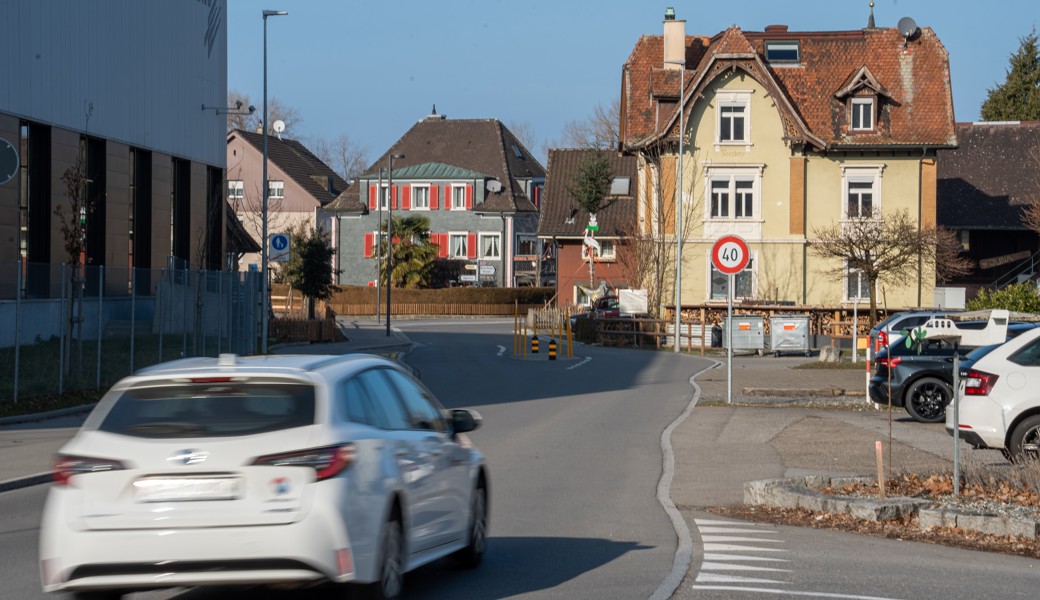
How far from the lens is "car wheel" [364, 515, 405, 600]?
23.6ft

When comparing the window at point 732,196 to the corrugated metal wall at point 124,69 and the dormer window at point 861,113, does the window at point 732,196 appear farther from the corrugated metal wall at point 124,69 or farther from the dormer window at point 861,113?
the corrugated metal wall at point 124,69

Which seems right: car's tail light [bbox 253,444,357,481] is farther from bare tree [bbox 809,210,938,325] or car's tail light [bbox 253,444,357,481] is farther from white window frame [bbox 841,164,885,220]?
white window frame [bbox 841,164,885,220]

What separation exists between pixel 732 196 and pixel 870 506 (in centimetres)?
4451

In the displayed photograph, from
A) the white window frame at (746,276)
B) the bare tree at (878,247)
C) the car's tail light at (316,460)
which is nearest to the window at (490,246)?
the white window frame at (746,276)

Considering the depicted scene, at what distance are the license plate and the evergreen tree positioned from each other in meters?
84.8

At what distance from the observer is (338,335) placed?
51.0 meters

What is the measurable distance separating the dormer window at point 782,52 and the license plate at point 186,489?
53360 mm

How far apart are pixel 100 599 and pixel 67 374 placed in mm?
17709

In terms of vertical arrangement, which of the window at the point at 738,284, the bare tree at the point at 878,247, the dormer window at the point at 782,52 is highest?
the dormer window at the point at 782,52

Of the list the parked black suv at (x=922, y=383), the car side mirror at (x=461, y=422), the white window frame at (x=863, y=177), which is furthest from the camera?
the white window frame at (x=863, y=177)

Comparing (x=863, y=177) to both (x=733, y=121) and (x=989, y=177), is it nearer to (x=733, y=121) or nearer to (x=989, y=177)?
(x=733, y=121)

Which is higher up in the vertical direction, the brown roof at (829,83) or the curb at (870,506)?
the brown roof at (829,83)

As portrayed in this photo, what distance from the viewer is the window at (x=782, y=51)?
189 feet

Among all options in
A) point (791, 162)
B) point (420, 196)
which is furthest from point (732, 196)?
point (420, 196)
